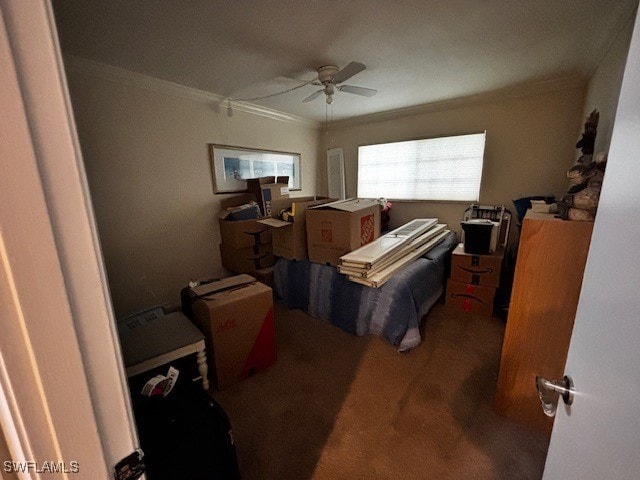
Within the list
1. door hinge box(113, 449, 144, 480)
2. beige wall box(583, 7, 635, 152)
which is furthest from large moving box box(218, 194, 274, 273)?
beige wall box(583, 7, 635, 152)

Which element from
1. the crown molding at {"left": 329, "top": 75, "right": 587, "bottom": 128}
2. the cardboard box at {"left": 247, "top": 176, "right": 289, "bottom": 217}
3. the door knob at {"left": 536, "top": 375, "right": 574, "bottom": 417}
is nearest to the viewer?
the door knob at {"left": 536, "top": 375, "right": 574, "bottom": 417}

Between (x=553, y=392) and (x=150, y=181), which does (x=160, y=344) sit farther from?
(x=150, y=181)

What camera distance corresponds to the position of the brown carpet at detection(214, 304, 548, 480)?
4.12ft

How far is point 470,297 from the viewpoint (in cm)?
262

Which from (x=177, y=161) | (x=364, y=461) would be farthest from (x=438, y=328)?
(x=177, y=161)

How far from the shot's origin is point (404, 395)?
1.66 m

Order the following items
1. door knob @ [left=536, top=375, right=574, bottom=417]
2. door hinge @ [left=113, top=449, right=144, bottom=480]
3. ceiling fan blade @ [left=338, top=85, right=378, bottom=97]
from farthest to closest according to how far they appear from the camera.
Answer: ceiling fan blade @ [left=338, top=85, right=378, bottom=97]
door knob @ [left=536, top=375, right=574, bottom=417]
door hinge @ [left=113, top=449, right=144, bottom=480]

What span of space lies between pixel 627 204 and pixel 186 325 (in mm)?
1919

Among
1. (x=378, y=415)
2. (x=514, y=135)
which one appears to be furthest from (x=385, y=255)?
(x=514, y=135)

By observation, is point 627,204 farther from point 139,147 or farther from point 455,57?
point 139,147

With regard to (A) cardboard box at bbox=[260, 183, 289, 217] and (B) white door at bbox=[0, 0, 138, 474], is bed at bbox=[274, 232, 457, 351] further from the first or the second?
(B) white door at bbox=[0, 0, 138, 474]

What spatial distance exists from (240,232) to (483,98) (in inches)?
130

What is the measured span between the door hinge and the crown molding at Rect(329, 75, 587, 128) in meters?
4.04

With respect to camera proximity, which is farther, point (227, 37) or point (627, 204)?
point (227, 37)
